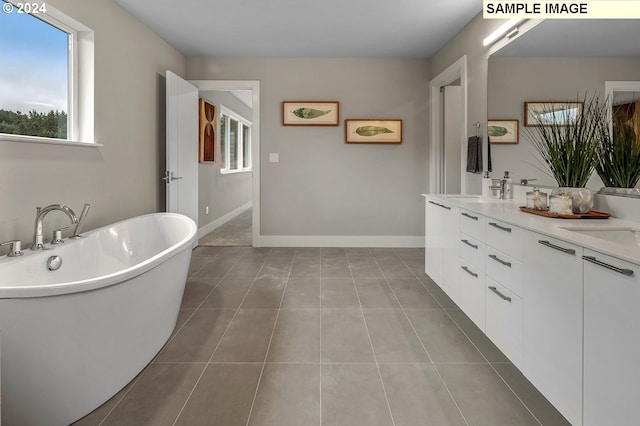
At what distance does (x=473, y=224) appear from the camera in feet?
7.80

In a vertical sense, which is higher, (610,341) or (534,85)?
(534,85)

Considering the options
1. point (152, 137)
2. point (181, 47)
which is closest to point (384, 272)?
point (152, 137)

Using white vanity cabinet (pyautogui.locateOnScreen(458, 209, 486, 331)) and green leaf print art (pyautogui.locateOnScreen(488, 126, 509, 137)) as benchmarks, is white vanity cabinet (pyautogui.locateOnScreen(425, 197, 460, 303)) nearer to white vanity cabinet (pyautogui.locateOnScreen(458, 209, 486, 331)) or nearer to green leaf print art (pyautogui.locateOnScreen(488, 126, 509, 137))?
white vanity cabinet (pyautogui.locateOnScreen(458, 209, 486, 331))

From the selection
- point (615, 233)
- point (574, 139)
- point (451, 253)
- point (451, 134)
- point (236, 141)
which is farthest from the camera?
point (236, 141)

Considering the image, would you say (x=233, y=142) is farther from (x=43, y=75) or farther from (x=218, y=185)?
(x=43, y=75)

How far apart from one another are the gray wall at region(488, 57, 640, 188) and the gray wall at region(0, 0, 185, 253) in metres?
3.23

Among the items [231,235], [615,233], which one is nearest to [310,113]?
[231,235]

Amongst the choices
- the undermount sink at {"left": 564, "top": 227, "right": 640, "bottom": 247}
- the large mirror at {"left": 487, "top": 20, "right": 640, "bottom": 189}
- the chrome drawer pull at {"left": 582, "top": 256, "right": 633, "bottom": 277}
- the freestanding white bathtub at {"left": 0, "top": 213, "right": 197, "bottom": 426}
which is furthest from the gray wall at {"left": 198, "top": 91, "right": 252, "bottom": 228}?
the chrome drawer pull at {"left": 582, "top": 256, "right": 633, "bottom": 277}

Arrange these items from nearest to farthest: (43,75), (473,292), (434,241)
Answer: (473,292) < (43,75) < (434,241)

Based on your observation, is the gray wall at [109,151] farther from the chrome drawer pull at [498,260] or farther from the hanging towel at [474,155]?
the hanging towel at [474,155]

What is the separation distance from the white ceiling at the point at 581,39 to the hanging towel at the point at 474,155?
2.79ft

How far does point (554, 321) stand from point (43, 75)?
336 cm

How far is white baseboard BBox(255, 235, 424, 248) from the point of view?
17.1 ft

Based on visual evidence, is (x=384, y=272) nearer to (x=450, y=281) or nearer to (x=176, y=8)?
(x=450, y=281)
